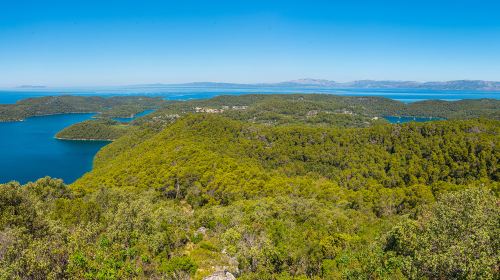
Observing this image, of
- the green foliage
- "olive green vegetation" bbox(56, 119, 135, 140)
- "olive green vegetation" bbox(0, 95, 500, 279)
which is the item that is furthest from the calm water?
the green foliage

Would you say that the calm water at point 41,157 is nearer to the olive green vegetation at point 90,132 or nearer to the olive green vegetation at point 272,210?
the olive green vegetation at point 90,132

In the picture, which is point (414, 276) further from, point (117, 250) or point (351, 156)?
point (351, 156)

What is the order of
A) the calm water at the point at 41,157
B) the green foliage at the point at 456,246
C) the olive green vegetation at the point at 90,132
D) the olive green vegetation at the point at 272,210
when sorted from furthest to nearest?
the olive green vegetation at the point at 90,132 < the calm water at the point at 41,157 < the olive green vegetation at the point at 272,210 < the green foliage at the point at 456,246

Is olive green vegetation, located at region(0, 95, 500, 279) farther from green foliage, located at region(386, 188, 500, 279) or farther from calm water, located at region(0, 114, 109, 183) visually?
calm water, located at region(0, 114, 109, 183)

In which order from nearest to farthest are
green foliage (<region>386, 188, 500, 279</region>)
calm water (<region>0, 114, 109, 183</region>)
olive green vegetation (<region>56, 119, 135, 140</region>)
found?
green foliage (<region>386, 188, 500, 279</region>), calm water (<region>0, 114, 109, 183</region>), olive green vegetation (<region>56, 119, 135, 140</region>)

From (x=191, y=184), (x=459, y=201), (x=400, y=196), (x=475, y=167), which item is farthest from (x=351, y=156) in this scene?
(x=459, y=201)

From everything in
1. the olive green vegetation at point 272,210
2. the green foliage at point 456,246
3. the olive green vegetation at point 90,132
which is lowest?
the olive green vegetation at point 90,132

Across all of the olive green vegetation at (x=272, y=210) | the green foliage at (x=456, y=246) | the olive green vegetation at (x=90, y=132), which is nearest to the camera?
the green foliage at (x=456, y=246)

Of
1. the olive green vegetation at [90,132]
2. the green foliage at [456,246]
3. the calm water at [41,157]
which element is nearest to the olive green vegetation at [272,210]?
the green foliage at [456,246]
